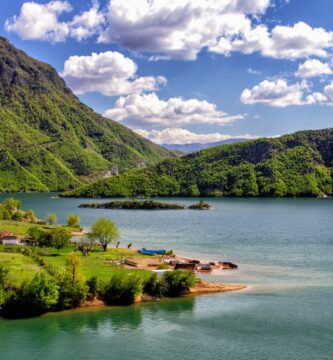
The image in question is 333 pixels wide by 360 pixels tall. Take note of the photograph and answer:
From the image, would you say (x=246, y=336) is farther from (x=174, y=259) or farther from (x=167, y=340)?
(x=174, y=259)

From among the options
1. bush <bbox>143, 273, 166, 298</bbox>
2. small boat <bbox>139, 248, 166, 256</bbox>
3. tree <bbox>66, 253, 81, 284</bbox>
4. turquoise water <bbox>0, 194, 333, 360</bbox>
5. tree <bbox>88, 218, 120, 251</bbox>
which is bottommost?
turquoise water <bbox>0, 194, 333, 360</bbox>

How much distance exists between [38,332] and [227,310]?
24995 mm

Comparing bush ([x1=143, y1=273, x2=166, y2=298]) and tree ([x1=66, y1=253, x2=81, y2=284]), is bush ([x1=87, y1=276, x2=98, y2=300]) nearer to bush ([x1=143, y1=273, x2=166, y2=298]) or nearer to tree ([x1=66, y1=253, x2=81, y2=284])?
tree ([x1=66, y1=253, x2=81, y2=284])

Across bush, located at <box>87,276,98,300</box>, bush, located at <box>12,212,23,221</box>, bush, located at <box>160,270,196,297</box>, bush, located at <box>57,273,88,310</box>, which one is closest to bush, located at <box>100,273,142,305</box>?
bush, located at <box>87,276,98,300</box>

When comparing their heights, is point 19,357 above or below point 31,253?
below

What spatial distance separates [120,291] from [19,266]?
21698mm

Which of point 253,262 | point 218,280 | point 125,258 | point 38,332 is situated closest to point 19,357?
point 38,332

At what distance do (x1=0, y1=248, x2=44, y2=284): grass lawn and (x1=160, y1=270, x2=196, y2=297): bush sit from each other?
20153 mm

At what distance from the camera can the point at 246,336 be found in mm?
58719

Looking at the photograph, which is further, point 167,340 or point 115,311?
point 115,311

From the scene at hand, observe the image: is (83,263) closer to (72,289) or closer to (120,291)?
(120,291)

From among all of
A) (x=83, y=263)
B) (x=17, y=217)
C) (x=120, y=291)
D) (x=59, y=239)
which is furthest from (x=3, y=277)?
(x=17, y=217)

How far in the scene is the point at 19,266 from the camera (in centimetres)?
8362

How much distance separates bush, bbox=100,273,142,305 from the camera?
7119 cm
